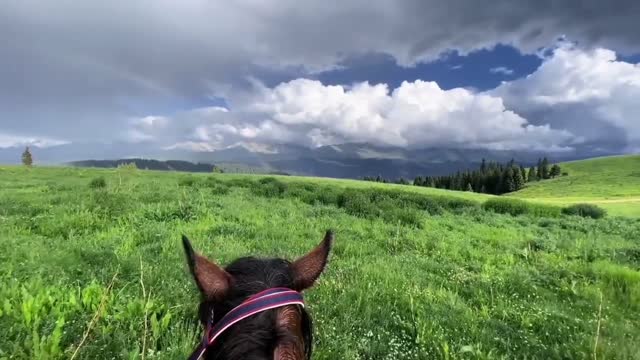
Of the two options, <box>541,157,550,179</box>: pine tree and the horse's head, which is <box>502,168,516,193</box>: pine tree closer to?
<box>541,157,550,179</box>: pine tree

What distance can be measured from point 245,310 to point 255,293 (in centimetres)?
13

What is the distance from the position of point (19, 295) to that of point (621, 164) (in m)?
182

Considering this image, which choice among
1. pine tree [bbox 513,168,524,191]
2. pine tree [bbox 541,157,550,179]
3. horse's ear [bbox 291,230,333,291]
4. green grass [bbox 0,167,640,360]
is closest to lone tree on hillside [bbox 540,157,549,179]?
pine tree [bbox 541,157,550,179]

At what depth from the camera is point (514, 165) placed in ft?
444

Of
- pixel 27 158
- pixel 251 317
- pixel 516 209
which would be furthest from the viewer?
pixel 27 158

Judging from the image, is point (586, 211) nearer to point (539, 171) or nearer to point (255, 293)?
point (255, 293)

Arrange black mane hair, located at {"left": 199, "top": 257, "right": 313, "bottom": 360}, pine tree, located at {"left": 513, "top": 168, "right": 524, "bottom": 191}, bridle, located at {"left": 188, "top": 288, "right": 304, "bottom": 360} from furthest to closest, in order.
Answer: pine tree, located at {"left": 513, "top": 168, "right": 524, "bottom": 191} → bridle, located at {"left": 188, "top": 288, "right": 304, "bottom": 360} → black mane hair, located at {"left": 199, "top": 257, "right": 313, "bottom": 360}

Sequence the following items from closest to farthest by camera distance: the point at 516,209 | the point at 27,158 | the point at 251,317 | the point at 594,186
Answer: the point at 251,317, the point at 516,209, the point at 27,158, the point at 594,186

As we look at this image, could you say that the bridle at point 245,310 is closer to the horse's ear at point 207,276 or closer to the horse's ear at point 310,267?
the horse's ear at point 207,276

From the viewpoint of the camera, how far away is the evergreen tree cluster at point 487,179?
5079 inches

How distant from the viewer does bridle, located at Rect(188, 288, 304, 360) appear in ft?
5.98

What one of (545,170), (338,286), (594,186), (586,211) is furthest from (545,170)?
(338,286)

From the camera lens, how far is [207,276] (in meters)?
1.96

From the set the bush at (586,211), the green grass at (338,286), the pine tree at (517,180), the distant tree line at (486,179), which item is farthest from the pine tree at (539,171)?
the green grass at (338,286)
